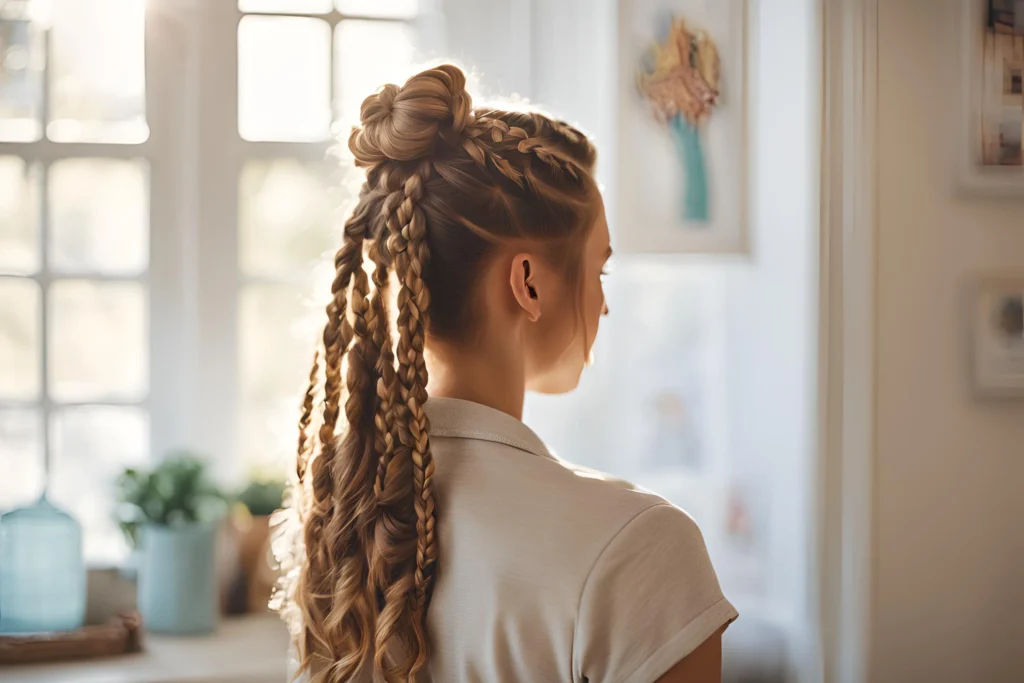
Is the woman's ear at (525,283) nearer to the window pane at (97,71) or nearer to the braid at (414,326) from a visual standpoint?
the braid at (414,326)

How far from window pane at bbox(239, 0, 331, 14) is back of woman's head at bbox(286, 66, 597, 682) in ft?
3.91

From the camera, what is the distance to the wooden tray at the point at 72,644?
176 cm

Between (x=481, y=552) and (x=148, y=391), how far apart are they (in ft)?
4.53

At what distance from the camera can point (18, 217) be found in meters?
1.97

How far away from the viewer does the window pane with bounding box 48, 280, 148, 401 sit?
1.99 meters

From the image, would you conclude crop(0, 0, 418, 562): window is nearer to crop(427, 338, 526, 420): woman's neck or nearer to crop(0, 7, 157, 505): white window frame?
crop(0, 7, 157, 505): white window frame

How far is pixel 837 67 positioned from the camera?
64.7 inches

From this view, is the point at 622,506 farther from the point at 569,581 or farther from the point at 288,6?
the point at 288,6

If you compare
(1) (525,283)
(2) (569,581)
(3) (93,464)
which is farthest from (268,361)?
(2) (569,581)

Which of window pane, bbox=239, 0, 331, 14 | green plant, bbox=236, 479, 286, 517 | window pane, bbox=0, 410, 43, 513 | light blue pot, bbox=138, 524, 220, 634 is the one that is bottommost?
light blue pot, bbox=138, 524, 220, 634

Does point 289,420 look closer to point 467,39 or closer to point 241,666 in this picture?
point 241,666

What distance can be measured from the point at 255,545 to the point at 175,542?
16cm

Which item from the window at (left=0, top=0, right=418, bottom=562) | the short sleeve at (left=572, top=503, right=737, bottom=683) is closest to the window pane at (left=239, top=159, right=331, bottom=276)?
the window at (left=0, top=0, right=418, bottom=562)

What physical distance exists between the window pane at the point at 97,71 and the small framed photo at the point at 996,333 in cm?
165
